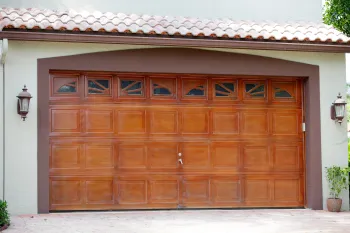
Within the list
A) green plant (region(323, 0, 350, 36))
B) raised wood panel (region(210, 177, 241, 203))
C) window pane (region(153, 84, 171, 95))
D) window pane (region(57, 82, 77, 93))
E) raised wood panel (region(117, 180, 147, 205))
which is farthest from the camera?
green plant (region(323, 0, 350, 36))

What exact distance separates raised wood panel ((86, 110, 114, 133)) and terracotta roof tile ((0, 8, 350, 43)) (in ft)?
5.71

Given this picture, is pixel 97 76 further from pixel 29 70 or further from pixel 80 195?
pixel 80 195

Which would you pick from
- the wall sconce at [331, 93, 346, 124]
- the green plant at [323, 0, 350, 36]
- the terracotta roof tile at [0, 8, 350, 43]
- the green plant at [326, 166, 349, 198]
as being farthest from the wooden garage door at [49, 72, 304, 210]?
the green plant at [323, 0, 350, 36]

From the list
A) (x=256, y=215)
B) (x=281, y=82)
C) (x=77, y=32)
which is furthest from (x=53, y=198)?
(x=281, y=82)

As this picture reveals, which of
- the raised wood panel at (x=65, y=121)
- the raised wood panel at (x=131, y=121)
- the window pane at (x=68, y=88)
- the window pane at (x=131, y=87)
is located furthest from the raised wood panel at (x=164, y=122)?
the window pane at (x=68, y=88)

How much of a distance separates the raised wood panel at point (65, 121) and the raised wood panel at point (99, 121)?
221mm

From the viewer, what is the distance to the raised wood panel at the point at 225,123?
490 inches

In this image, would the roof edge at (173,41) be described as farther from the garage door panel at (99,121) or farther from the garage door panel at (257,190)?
the garage door panel at (257,190)

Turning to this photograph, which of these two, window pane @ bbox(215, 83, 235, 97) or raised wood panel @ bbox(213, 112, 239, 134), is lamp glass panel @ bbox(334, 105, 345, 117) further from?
window pane @ bbox(215, 83, 235, 97)

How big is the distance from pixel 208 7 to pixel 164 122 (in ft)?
9.02

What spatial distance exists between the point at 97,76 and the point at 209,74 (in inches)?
91.6

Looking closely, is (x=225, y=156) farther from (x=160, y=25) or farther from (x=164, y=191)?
(x=160, y=25)

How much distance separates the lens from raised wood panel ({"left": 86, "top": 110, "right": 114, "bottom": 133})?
1194 cm

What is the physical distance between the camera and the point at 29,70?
11.5 metres
